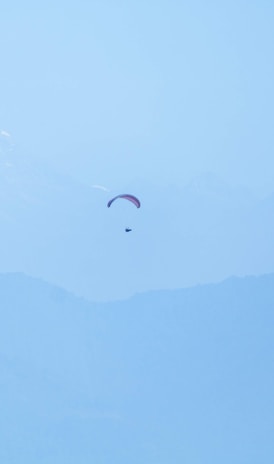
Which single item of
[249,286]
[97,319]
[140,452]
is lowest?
[140,452]

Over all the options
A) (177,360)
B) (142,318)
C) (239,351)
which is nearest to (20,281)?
(142,318)

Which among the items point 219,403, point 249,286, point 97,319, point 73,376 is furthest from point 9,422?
point 249,286

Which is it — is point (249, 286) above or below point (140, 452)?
above

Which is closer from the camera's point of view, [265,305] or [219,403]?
[219,403]

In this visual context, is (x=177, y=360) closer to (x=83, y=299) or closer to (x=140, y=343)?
(x=140, y=343)

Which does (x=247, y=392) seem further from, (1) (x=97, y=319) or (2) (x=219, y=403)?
(1) (x=97, y=319)

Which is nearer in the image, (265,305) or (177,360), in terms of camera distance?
(177,360)
